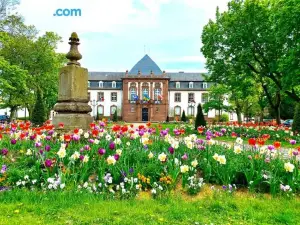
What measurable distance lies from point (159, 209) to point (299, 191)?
2625 mm

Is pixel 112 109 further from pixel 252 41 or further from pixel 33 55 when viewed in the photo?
pixel 252 41

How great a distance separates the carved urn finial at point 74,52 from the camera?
29.6ft

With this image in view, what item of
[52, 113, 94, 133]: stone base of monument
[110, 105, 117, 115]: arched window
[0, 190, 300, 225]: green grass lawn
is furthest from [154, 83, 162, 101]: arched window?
[0, 190, 300, 225]: green grass lawn

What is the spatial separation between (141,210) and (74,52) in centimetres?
659

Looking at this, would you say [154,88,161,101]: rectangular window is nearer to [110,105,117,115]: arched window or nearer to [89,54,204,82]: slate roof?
[89,54,204,82]: slate roof

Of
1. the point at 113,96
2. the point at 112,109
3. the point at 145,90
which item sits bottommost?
the point at 112,109

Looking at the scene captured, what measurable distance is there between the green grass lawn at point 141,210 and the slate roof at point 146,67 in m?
56.6

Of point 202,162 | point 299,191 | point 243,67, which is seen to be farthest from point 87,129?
point 243,67

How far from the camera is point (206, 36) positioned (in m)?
23.3

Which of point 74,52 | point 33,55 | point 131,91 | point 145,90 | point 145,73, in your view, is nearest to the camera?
point 74,52

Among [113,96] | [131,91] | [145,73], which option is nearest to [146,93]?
[131,91]

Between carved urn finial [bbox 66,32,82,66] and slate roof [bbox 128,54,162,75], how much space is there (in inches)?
2007

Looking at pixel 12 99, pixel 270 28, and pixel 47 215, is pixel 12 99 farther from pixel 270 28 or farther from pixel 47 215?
pixel 47 215

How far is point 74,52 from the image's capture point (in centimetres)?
909
